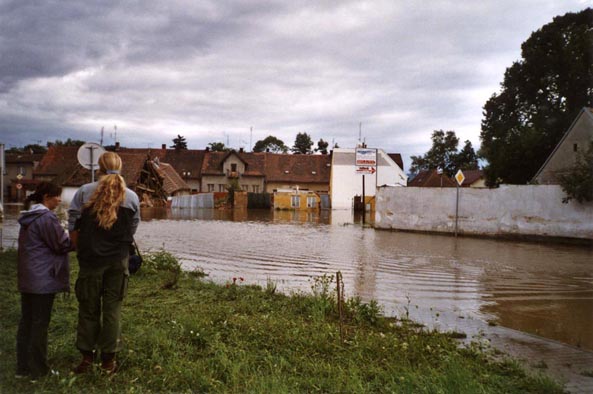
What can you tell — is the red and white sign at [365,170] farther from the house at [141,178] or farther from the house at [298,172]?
the house at [298,172]

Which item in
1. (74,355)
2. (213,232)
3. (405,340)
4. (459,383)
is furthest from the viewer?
(213,232)

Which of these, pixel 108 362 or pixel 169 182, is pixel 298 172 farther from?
pixel 108 362

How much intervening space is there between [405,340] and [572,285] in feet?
21.9

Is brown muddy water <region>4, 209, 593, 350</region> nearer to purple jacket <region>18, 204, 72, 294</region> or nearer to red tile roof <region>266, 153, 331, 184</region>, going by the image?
purple jacket <region>18, 204, 72, 294</region>

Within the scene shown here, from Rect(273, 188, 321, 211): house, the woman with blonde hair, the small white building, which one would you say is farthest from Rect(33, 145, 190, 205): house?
the woman with blonde hair

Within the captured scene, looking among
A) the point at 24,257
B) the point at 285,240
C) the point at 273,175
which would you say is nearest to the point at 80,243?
the point at 24,257

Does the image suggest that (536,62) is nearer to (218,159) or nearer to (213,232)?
(213,232)

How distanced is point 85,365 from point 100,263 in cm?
91

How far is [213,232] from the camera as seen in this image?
850 inches

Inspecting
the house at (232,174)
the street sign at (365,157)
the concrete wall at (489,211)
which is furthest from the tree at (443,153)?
the concrete wall at (489,211)

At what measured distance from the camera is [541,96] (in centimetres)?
4144

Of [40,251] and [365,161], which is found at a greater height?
[365,161]

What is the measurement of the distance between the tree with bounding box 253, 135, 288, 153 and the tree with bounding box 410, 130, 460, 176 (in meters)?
32.0

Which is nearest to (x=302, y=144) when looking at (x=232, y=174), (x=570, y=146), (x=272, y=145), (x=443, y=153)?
(x=272, y=145)
